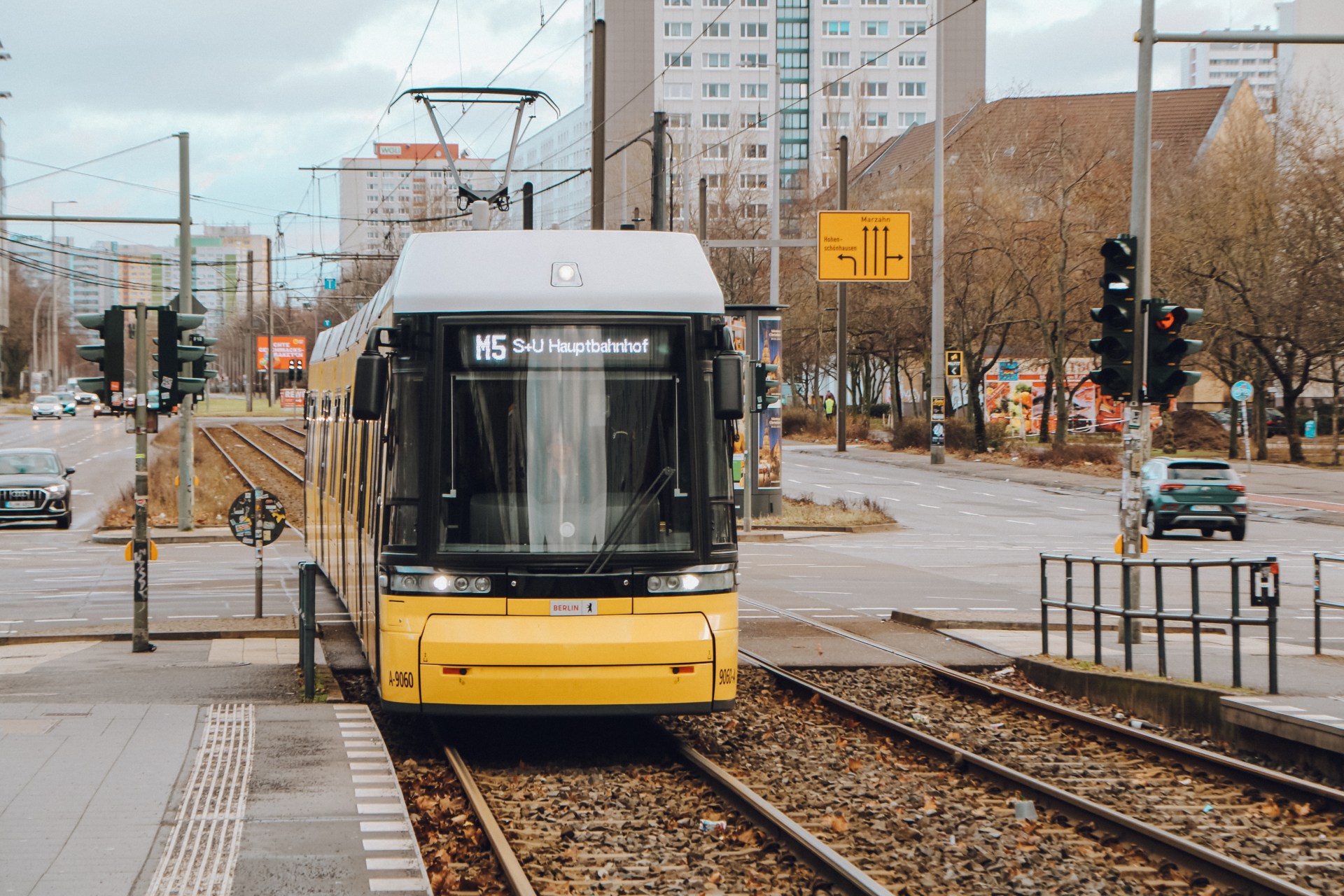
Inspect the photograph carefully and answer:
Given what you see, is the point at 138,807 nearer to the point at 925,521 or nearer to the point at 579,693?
the point at 579,693

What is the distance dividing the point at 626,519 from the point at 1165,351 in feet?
21.6

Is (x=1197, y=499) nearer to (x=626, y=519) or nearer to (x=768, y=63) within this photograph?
(x=626, y=519)

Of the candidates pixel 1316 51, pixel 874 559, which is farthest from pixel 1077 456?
pixel 1316 51

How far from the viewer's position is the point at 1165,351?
13.6m

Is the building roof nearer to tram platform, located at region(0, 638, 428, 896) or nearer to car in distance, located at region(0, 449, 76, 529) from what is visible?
car in distance, located at region(0, 449, 76, 529)

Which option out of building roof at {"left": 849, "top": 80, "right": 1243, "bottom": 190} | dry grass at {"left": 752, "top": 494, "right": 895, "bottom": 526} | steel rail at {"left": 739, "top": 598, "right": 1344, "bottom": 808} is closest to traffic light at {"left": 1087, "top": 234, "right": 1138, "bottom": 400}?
steel rail at {"left": 739, "top": 598, "right": 1344, "bottom": 808}

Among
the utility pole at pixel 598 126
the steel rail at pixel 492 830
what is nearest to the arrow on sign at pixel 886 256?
the utility pole at pixel 598 126

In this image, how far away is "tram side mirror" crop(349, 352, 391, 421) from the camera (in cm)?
905

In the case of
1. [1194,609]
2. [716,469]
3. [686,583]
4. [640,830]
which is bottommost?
Answer: [640,830]

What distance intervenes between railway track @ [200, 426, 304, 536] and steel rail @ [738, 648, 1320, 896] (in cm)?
1663

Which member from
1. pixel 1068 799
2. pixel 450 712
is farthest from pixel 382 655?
pixel 1068 799

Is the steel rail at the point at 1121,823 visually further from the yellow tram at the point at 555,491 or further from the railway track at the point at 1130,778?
the yellow tram at the point at 555,491

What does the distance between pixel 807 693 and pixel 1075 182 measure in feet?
145

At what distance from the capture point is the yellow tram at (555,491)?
9047 mm
